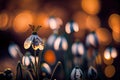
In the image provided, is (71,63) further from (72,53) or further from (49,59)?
(49,59)

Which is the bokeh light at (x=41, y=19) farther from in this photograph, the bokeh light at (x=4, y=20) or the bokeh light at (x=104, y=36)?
the bokeh light at (x=104, y=36)

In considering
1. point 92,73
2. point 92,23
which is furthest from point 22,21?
point 92,73

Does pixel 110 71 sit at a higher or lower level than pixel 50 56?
lower

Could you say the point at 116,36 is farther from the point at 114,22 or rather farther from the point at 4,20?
the point at 4,20

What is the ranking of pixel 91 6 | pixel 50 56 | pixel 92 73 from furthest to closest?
pixel 91 6, pixel 50 56, pixel 92 73

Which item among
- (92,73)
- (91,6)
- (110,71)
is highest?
(91,6)

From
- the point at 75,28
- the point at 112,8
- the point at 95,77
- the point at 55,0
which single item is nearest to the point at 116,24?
the point at 112,8

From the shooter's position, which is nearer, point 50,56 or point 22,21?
point 50,56
